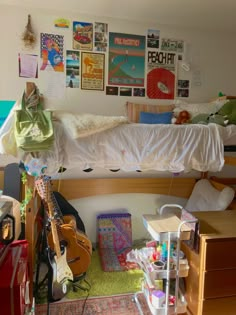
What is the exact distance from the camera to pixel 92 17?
238cm

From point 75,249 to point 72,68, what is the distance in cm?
161

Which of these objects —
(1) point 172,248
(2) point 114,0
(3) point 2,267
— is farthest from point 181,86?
(3) point 2,267

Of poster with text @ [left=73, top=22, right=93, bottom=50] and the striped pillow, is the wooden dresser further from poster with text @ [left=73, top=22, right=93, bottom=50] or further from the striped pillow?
poster with text @ [left=73, top=22, right=93, bottom=50]

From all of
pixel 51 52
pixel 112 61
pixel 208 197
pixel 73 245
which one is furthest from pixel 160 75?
pixel 73 245

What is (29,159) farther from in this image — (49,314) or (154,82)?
(154,82)

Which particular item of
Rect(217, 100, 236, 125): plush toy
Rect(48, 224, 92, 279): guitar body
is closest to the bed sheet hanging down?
Rect(217, 100, 236, 125): plush toy

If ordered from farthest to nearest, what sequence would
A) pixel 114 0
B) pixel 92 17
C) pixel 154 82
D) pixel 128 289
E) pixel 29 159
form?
pixel 154 82, pixel 92 17, pixel 114 0, pixel 128 289, pixel 29 159

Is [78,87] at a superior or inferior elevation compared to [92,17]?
inferior

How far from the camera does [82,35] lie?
2.39 m

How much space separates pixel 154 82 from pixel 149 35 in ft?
1.50

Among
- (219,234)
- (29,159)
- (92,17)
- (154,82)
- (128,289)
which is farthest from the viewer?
(154,82)

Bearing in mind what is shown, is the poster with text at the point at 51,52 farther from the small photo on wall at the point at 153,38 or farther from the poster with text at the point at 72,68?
the small photo on wall at the point at 153,38

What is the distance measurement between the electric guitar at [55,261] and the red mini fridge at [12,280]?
0.27m

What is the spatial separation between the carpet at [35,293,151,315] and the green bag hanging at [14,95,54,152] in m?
1.10
